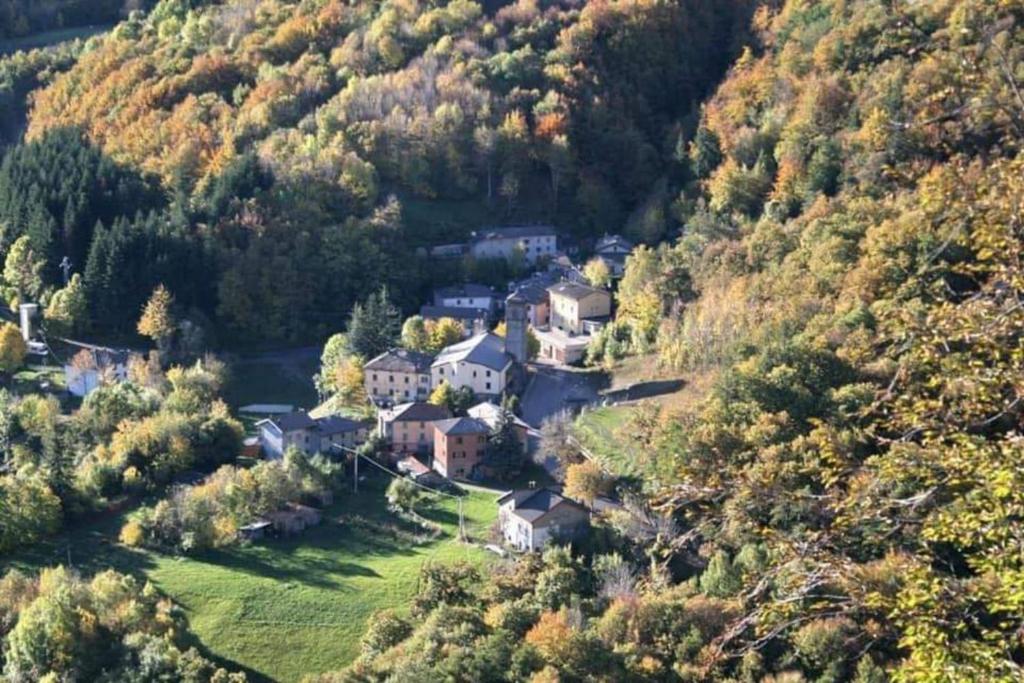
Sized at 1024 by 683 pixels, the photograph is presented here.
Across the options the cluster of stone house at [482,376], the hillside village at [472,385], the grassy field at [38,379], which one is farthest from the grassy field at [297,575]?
the grassy field at [38,379]

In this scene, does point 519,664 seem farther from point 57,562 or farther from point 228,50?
point 228,50

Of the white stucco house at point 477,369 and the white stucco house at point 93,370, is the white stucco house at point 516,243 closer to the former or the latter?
the white stucco house at point 477,369

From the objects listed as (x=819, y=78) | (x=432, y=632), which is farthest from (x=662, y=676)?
(x=819, y=78)

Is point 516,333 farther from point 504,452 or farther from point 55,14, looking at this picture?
point 55,14

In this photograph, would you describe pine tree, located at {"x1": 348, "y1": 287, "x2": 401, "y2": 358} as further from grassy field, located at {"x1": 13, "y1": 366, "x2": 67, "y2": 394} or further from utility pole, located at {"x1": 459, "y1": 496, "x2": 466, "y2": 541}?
utility pole, located at {"x1": 459, "y1": 496, "x2": 466, "y2": 541}

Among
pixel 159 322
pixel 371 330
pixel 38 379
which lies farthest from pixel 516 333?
pixel 38 379

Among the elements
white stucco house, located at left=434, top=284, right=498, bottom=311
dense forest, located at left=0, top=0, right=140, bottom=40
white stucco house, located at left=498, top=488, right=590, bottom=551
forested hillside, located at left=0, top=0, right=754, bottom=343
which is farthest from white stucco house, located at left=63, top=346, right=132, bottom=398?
dense forest, located at left=0, top=0, right=140, bottom=40
